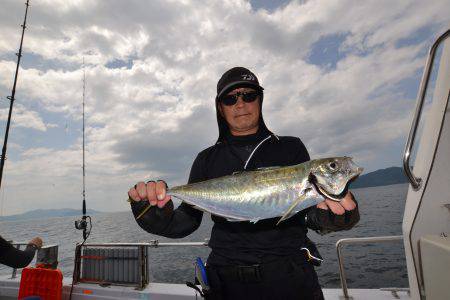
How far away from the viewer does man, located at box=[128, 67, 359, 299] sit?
2930 mm

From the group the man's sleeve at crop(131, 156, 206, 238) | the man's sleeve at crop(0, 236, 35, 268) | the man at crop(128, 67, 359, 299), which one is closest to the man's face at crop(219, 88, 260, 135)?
the man at crop(128, 67, 359, 299)

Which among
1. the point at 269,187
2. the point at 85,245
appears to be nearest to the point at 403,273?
the point at 85,245

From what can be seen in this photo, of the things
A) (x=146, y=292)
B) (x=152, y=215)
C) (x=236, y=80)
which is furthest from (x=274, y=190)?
(x=146, y=292)

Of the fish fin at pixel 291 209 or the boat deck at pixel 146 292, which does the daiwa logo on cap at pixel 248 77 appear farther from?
the boat deck at pixel 146 292

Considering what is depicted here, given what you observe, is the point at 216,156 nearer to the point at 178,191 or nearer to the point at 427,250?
the point at 178,191

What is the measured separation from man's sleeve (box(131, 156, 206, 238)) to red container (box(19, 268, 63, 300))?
5453 mm

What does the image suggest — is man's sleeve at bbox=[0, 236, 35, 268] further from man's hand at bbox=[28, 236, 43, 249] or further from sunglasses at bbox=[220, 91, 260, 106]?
sunglasses at bbox=[220, 91, 260, 106]

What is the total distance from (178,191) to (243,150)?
107cm

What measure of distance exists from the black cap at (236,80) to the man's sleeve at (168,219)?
5.56 feet

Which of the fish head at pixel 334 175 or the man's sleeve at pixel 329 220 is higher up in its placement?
the fish head at pixel 334 175

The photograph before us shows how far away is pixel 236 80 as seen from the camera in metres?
3.89

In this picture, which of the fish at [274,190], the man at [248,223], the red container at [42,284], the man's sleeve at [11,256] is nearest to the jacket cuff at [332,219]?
the man at [248,223]

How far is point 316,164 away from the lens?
281cm

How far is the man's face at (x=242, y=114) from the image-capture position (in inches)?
153
